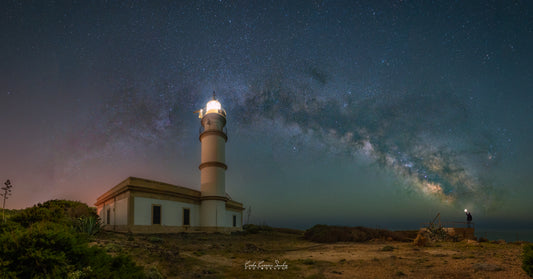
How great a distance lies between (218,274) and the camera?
943 cm

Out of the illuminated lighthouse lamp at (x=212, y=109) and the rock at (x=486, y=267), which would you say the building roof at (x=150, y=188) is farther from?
the rock at (x=486, y=267)

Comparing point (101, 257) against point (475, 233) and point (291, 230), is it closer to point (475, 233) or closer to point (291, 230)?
point (475, 233)

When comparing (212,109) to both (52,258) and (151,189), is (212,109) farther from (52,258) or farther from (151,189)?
(52,258)

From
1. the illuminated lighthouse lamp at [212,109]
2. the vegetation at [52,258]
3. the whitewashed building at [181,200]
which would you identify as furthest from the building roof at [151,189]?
the vegetation at [52,258]

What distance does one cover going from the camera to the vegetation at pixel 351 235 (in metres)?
25.5

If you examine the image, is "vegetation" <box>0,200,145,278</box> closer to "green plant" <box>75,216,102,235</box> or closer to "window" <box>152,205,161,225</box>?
"green plant" <box>75,216,102,235</box>

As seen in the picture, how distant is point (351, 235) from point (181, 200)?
17226 millimetres

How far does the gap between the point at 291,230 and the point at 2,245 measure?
39035mm

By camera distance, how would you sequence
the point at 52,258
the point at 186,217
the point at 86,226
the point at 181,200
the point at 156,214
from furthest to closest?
the point at 186,217, the point at 181,200, the point at 156,214, the point at 86,226, the point at 52,258

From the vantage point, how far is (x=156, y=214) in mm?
20828

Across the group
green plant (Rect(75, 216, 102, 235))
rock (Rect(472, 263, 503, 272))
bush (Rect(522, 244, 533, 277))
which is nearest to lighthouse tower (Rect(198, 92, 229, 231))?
green plant (Rect(75, 216, 102, 235))

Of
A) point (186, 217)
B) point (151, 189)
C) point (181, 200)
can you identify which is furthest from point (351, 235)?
point (151, 189)

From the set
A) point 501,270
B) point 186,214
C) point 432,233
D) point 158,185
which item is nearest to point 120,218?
point 158,185

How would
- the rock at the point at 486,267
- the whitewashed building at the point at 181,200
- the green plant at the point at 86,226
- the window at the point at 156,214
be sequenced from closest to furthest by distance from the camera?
the rock at the point at 486,267, the green plant at the point at 86,226, the whitewashed building at the point at 181,200, the window at the point at 156,214
